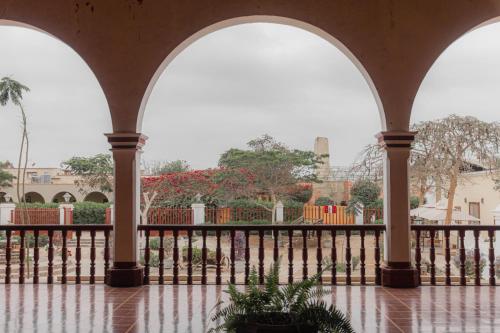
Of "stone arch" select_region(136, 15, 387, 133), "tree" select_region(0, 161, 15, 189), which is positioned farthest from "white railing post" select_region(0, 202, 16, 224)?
"stone arch" select_region(136, 15, 387, 133)

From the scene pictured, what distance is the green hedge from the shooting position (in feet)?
59.4

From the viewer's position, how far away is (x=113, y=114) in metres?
5.63

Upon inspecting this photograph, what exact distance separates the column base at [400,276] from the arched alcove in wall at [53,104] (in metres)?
16.7

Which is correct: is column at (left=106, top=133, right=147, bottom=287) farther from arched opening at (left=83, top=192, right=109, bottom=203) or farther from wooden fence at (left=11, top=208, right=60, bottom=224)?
arched opening at (left=83, top=192, right=109, bottom=203)

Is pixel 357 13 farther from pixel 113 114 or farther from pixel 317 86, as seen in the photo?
pixel 317 86

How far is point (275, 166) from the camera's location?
17531 mm

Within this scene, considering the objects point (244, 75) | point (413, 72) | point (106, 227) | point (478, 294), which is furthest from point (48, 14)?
point (244, 75)

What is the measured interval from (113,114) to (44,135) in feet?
56.8

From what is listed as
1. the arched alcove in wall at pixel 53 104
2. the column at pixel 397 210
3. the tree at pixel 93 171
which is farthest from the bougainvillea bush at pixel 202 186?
the column at pixel 397 210

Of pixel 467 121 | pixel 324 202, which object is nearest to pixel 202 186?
pixel 324 202

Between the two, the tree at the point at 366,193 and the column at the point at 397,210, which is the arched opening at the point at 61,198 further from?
the column at the point at 397,210

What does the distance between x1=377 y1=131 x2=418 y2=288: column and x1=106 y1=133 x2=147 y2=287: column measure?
2.94 m

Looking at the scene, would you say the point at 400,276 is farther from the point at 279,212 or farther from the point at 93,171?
the point at 93,171

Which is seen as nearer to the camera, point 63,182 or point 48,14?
point 48,14
